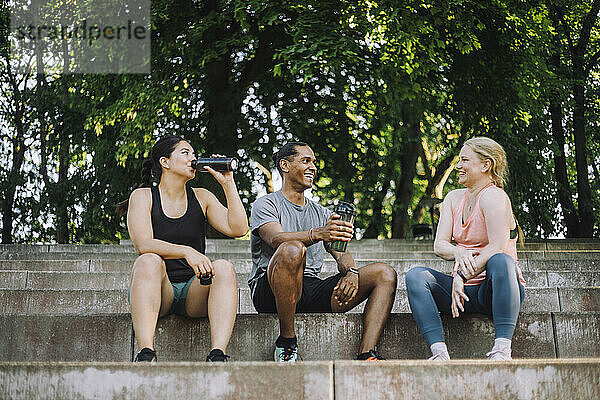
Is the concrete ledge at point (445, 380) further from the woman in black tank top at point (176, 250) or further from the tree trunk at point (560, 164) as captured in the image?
the tree trunk at point (560, 164)

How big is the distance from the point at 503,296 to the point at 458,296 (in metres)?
0.24

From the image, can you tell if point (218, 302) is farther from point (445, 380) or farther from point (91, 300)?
point (91, 300)

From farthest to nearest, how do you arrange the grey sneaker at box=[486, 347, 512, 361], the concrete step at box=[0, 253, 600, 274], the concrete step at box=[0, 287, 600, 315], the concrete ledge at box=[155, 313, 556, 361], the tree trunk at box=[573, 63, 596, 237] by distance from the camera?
the tree trunk at box=[573, 63, 596, 237]
the concrete step at box=[0, 253, 600, 274]
the concrete step at box=[0, 287, 600, 315]
the concrete ledge at box=[155, 313, 556, 361]
the grey sneaker at box=[486, 347, 512, 361]

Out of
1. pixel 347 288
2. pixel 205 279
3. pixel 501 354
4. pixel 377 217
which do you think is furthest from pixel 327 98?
pixel 501 354

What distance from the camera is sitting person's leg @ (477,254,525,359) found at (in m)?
3.62

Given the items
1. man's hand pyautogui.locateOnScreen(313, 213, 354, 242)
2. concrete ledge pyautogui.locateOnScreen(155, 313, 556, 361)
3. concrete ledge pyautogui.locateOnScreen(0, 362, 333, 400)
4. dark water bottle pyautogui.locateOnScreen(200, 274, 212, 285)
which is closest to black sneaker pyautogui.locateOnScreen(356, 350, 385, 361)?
concrete ledge pyautogui.locateOnScreen(155, 313, 556, 361)

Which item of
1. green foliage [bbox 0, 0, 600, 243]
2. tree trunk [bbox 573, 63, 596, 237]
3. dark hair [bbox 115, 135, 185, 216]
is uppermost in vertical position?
green foliage [bbox 0, 0, 600, 243]

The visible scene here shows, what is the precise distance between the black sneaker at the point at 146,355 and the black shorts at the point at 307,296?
0.86 meters

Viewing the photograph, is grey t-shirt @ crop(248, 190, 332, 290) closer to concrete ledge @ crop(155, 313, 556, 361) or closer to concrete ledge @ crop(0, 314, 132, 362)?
concrete ledge @ crop(155, 313, 556, 361)

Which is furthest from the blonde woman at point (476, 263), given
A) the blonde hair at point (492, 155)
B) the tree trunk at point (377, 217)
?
the tree trunk at point (377, 217)

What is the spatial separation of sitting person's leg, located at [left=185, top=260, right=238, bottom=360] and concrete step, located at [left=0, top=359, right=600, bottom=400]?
78 cm

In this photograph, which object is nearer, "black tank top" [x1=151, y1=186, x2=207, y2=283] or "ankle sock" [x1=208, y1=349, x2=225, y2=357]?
"ankle sock" [x1=208, y1=349, x2=225, y2=357]

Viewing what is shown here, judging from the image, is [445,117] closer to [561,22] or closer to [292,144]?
[561,22]

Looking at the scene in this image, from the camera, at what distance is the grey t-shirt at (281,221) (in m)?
4.29
